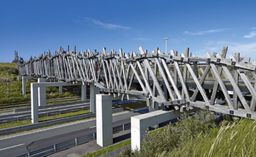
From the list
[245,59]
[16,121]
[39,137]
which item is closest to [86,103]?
[16,121]

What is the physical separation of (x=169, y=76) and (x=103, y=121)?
8.07 meters

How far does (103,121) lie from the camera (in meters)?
19.0

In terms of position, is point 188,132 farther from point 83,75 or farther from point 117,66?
point 83,75

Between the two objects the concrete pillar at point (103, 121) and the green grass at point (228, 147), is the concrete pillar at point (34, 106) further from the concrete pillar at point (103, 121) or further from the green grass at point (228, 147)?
the green grass at point (228, 147)

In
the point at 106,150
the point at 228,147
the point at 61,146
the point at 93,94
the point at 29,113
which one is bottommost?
the point at 106,150

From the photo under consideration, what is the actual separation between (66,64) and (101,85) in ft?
37.0

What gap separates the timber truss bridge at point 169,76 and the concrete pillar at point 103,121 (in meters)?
1.41

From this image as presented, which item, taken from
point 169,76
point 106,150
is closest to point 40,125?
point 106,150

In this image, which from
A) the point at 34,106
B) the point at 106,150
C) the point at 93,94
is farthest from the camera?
the point at 93,94

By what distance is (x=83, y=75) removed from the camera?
88.4ft

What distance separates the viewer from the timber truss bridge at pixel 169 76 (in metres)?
10.4

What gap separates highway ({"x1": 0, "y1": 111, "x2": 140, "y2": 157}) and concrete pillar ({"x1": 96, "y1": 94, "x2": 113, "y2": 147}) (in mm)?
4835

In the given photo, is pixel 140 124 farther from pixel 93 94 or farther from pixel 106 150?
pixel 93 94

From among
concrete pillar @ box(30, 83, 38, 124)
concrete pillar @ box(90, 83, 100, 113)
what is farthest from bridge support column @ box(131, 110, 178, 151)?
concrete pillar @ box(30, 83, 38, 124)
